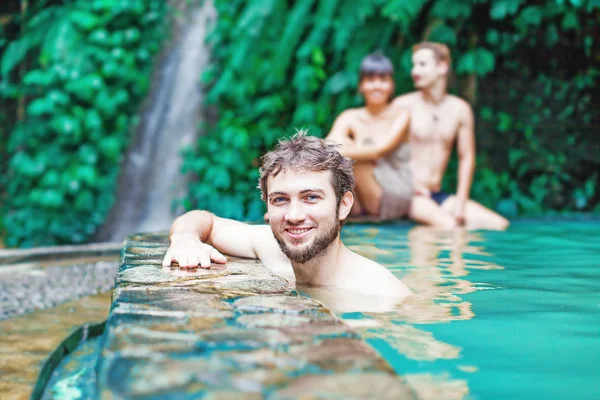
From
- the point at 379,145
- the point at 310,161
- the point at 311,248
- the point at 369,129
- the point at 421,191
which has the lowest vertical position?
the point at 311,248

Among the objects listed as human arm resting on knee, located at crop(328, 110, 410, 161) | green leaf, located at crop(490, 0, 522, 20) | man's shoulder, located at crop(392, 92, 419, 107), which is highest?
green leaf, located at crop(490, 0, 522, 20)

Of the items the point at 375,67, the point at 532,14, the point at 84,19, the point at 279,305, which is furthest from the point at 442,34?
the point at 279,305

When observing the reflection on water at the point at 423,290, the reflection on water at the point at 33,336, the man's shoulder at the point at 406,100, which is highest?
the man's shoulder at the point at 406,100

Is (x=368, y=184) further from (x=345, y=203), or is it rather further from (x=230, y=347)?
(x=230, y=347)

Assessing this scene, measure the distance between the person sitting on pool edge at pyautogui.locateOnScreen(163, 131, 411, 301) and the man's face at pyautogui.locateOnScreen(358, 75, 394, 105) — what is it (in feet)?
10.4

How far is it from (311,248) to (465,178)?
3.75 metres

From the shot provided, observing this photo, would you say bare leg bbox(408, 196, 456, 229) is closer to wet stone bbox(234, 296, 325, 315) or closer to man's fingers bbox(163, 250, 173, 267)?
man's fingers bbox(163, 250, 173, 267)

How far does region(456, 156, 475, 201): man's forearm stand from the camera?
6.00 meters

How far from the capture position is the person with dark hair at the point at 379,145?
5816 mm

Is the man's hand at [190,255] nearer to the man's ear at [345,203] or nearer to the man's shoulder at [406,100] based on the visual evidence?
the man's ear at [345,203]

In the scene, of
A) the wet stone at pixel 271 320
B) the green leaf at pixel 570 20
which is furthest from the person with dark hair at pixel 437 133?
the wet stone at pixel 271 320

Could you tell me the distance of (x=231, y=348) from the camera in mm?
1509

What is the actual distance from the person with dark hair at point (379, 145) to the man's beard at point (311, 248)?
310 cm

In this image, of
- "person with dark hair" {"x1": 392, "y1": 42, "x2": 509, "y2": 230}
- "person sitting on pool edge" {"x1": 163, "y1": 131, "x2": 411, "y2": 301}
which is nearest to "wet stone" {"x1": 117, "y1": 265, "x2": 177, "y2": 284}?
"person sitting on pool edge" {"x1": 163, "y1": 131, "x2": 411, "y2": 301}
